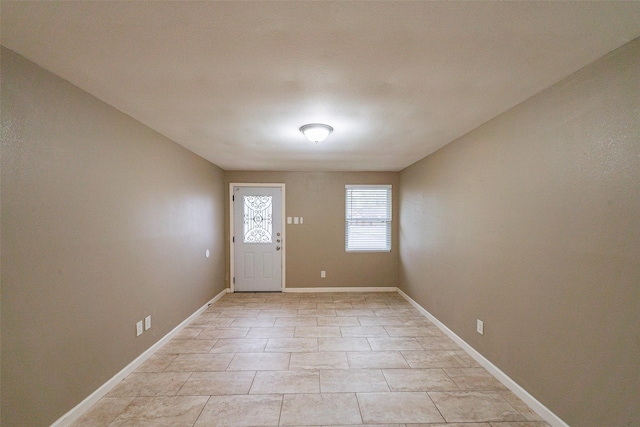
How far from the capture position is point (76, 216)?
6.49 feet

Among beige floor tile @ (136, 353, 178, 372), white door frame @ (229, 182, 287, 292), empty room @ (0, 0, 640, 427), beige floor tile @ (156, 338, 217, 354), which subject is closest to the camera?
empty room @ (0, 0, 640, 427)

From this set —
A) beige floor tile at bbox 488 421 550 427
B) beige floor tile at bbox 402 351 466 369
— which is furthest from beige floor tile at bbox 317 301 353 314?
beige floor tile at bbox 488 421 550 427

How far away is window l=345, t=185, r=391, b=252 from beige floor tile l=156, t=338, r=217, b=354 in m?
3.00

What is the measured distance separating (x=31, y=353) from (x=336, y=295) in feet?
13.3

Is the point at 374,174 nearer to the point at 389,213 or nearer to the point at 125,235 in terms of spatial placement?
the point at 389,213

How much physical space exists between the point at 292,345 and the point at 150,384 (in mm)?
1357

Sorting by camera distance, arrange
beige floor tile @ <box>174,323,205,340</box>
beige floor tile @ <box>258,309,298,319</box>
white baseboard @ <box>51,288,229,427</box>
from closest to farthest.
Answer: white baseboard @ <box>51,288,229,427</box>
beige floor tile @ <box>174,323,205,340</box>
beige floor tile @ <box>258,309,298,319</box>

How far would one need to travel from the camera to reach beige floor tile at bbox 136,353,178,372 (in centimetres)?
262

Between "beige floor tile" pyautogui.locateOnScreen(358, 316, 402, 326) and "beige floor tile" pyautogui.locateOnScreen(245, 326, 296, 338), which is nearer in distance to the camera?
"beige floor tile" pyautogui.locateOnScreen(245, 326, 296, 338)

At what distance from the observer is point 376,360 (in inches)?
109

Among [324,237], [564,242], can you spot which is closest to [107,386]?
[564,242]

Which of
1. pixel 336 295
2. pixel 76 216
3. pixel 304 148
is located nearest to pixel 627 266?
pixel 304 148

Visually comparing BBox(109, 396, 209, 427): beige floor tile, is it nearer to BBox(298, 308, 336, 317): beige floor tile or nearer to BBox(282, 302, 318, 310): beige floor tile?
BBox(298, 308, 336, 317): beige floor tile

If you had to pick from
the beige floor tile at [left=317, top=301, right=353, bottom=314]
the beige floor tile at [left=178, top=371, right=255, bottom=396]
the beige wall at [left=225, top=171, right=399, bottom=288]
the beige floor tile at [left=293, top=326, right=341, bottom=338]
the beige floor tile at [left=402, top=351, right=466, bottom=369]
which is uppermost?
the beige wall at [left=225, top=171, right=399, bottom=288]
